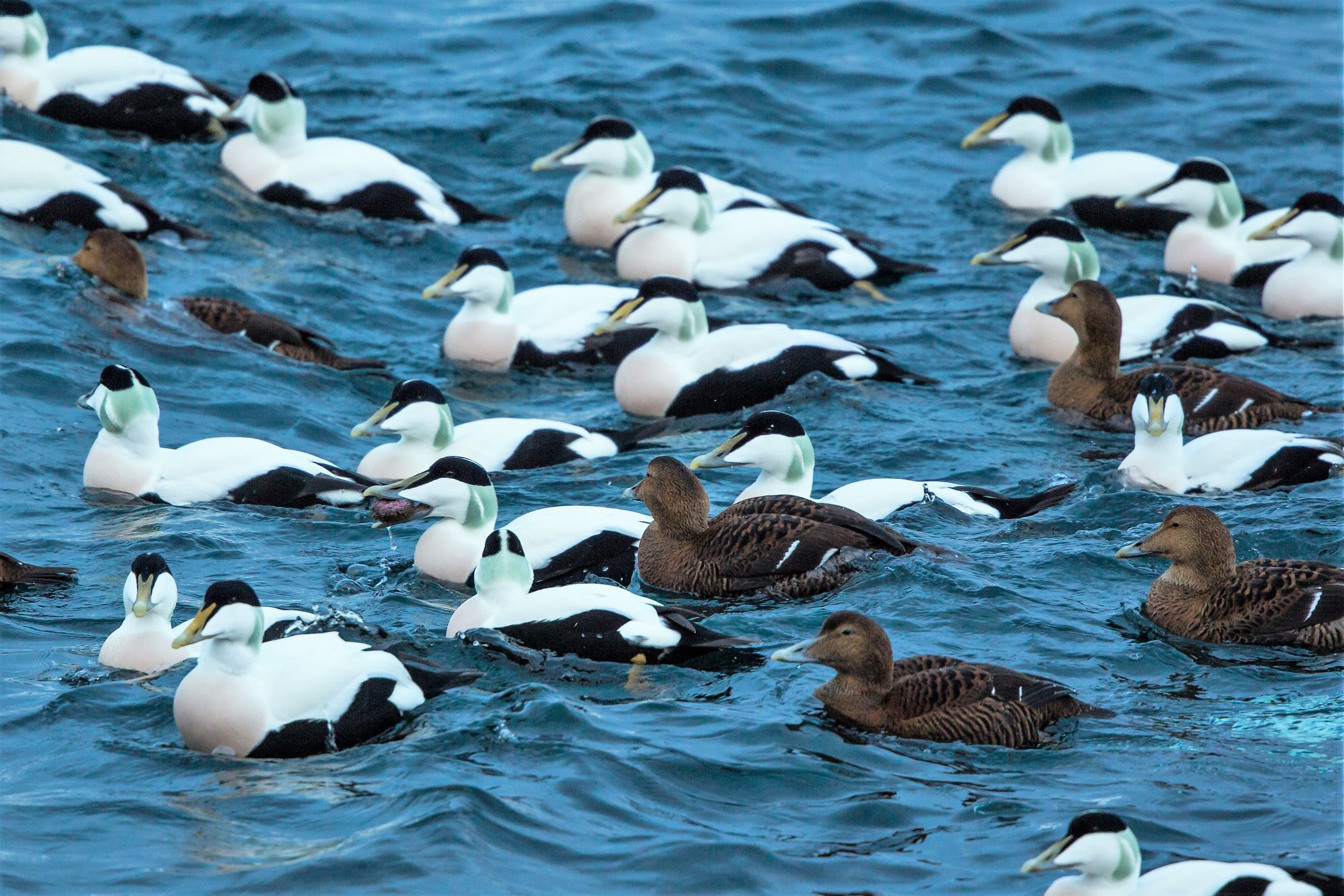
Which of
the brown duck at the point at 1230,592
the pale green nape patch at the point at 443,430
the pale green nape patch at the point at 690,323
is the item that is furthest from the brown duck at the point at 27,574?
the brown duck at the point at 1230,592

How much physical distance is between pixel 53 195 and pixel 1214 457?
6.63 meters

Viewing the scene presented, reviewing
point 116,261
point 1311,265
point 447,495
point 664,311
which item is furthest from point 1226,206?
Result: point 116,261

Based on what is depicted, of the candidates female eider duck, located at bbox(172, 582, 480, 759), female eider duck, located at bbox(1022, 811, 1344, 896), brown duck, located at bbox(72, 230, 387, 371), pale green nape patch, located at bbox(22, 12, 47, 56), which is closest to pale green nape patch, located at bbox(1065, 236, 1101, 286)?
brown duck, located at bbox(72, 230, 387, 371)

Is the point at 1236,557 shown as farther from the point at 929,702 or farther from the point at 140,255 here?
the point at 140,255

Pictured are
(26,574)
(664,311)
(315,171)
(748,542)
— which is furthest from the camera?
(315,171)

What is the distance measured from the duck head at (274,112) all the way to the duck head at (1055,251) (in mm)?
4523

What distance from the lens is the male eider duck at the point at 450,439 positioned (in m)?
7.63

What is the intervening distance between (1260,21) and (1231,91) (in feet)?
6.89

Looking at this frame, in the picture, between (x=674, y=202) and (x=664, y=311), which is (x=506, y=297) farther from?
(x=674, y=202)

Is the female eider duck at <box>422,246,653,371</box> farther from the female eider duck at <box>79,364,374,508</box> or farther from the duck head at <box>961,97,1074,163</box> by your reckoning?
the duck head at <box>961,97,1074,163</box>

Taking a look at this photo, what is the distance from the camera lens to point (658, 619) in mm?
5789

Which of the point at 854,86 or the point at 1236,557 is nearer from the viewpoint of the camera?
the point at 1236,557

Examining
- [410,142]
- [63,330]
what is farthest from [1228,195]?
[63,330]

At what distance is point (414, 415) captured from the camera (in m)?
7.62
